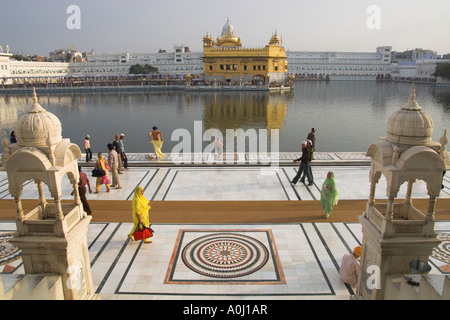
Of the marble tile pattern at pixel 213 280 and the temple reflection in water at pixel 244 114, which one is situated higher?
the temple reflection in water at pixel 244 114

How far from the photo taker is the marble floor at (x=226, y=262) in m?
3.92

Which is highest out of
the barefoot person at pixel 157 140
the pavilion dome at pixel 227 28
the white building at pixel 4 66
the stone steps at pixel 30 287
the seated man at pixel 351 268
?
the pavilion dome at pixel 227 28

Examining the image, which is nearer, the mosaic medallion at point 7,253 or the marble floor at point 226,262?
the marble floor at point 226,262

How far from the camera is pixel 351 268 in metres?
3.92

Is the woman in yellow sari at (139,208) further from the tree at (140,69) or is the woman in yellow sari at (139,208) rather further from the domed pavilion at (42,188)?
the tree at (140,69)

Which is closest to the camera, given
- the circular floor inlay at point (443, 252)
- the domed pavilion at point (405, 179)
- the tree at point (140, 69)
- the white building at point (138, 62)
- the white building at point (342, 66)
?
the domed pavilion at point (405, 179)

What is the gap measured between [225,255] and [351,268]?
5.47 ft

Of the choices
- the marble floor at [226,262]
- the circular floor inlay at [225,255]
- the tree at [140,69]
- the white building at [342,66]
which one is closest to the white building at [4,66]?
the tree at [140,69]

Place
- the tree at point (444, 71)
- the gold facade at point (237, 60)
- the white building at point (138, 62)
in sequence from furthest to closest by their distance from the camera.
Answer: the white building at point (138, 62)
the tree at point (444, 71)
the gold facade at point (237, 60)

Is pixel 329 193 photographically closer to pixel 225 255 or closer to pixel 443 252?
pixel 443 252

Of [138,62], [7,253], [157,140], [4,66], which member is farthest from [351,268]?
[138,62]

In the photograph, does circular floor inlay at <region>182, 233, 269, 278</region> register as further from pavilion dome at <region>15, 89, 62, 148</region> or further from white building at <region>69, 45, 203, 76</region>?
white building at <region>69, 45, 203, 76</region>

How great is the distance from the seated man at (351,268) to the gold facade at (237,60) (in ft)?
126
